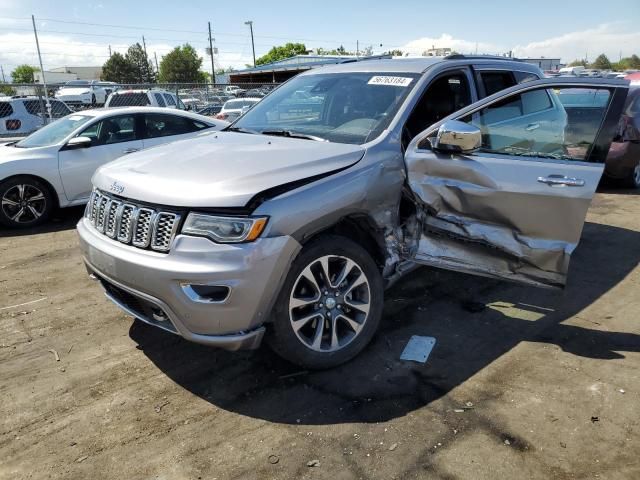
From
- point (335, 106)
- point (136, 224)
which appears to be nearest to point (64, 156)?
point (335, 106)

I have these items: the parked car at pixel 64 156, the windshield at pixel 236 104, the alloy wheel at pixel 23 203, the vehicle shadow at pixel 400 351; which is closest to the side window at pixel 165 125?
the parked car at pixel 64 156

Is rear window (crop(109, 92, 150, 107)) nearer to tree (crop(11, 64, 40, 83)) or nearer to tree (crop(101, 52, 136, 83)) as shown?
tree (crop(101, 52, 136, 83))

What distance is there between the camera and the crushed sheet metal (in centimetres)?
346

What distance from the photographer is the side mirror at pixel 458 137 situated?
3299 millimetres

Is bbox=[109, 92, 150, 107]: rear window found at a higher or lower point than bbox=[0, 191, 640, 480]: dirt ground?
higher

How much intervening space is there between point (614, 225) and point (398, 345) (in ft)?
14.8

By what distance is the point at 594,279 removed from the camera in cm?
483

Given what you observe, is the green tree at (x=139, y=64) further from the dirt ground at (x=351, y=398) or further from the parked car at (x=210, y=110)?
the dirt ground at (x=351, y=398)

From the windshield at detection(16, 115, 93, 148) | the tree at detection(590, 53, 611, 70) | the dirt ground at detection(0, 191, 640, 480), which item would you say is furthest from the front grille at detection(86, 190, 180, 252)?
the tree at detection(590, 53, 611, 70)

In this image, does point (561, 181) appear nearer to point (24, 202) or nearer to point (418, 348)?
point (418, 348)

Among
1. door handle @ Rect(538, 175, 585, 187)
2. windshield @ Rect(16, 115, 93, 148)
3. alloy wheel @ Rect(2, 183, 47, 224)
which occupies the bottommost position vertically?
alloy wheel @ Rect(2, 183, 47, 224)

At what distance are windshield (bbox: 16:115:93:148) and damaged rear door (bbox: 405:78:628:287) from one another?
19.5 feet

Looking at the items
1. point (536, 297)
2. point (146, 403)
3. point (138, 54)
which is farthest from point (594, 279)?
point (138, 54)

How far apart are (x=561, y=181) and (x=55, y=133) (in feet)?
23.4
